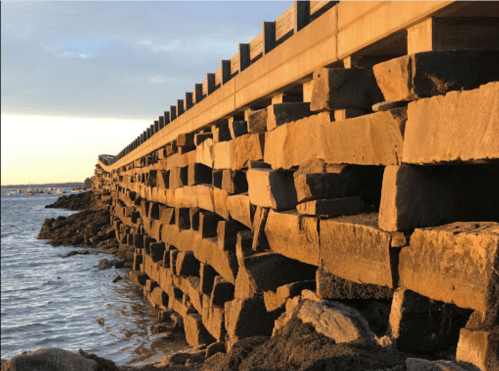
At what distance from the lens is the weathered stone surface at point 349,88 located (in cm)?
451

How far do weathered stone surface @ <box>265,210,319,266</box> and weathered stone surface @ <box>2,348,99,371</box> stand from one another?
81.4 inches

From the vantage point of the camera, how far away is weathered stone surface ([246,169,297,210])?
5629 millimetres

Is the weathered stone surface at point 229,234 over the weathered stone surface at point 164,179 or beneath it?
beneath

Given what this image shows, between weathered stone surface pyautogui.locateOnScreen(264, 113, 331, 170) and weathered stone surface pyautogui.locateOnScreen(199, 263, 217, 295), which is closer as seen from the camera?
weathered stone surface pyautogui.locateOnScreen(264, 113, 331, 170)

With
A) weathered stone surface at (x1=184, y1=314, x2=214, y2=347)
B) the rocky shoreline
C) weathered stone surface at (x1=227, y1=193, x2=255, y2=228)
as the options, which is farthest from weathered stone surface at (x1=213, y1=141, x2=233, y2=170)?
the rocky shoreline

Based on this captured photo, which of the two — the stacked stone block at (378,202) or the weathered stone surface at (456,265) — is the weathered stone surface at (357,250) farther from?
the weathered stone surface at (456,265)

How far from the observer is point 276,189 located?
568cm

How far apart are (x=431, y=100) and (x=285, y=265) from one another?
266 cm

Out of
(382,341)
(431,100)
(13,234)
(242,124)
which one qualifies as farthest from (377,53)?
(13,234)

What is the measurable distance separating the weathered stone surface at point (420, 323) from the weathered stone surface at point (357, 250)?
0.57ft

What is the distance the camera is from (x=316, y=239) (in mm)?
4793

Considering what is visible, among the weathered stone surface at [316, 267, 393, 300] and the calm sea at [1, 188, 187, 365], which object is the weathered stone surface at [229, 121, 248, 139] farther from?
the calm sea at [1, 188, 187, 365]

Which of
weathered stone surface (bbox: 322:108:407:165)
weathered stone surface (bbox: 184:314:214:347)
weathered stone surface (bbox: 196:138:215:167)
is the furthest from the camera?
weathered stone surface (bbox: 196:138:215:167)

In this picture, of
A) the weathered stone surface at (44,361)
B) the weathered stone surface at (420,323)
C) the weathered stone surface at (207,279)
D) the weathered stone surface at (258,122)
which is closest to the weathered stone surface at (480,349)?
the weathered stone surface at (420,323)
